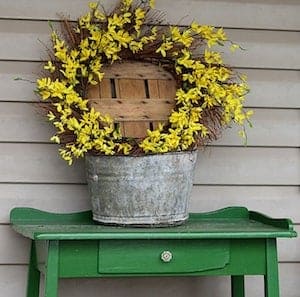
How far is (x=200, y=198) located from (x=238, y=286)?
34 cm

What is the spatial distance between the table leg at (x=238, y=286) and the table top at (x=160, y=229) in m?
0.21

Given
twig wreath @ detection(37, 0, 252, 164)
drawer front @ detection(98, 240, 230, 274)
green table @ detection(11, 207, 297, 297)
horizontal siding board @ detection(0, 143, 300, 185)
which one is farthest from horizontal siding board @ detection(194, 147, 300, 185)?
drawer front @ detection(98, 240, 230, 274)

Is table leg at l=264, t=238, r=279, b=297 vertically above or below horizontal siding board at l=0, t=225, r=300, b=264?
below

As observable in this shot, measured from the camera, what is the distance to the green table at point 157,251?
6.88 ft

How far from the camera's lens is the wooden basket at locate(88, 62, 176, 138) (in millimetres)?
2455

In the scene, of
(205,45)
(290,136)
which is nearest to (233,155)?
(290,136)

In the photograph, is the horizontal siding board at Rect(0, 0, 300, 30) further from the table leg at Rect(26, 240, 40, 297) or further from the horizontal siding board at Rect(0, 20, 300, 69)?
the table leg at Rect(26, 240, 40, 297)

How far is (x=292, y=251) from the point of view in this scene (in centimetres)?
266

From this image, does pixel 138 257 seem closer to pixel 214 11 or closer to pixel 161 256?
pixel 161 256

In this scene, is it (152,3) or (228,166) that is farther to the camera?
(228,166)

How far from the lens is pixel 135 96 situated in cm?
250

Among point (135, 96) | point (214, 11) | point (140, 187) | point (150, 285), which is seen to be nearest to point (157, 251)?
point (140, 187)

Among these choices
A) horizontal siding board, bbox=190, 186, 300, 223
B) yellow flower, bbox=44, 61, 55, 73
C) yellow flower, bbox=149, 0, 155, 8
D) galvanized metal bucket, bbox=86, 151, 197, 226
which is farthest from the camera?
horizontal siding board, bbox=190, 186, 300, 223

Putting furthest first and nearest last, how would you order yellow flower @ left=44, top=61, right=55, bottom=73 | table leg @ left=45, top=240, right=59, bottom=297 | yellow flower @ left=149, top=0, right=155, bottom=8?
yellow flower @ left=149, top=0, right=155, bottom=8 < yellow flower @ left=44, top=61, right=55, bottom=73 < table leg @ left=45, top=240, right=59, bottom=297
